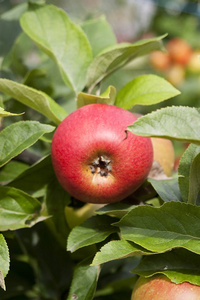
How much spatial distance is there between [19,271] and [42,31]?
49cm

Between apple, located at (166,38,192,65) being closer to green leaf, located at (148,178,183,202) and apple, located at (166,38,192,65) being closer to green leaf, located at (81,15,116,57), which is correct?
green leaf, located at (81,15,116,57)

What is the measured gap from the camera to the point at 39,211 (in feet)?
2.34

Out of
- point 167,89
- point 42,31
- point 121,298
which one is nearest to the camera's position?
point 167,89

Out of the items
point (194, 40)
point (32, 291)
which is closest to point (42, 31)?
point (32, 291)

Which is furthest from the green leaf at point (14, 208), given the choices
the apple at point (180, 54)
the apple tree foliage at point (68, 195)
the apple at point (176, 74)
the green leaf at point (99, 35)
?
the apple at point (180, 54)

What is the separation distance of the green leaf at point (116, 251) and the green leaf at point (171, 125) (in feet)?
0.53

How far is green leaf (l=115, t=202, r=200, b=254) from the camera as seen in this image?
22.7 inches

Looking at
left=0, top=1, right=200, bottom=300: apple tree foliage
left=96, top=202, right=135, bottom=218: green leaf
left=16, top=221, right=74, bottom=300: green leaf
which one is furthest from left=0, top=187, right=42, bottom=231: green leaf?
left=16, top=221, right=74, bottom=300: green leaf

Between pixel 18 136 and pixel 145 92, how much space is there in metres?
0.22

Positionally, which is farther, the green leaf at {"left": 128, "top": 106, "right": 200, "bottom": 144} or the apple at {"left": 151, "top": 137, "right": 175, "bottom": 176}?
the apple at {"left": 151, "top": 137, "right": 175, "bottom": 176}

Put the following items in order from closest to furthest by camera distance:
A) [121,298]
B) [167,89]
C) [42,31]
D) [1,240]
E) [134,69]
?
[1,240]
[167,89]
[42,31]
[121,298]
[134,69]

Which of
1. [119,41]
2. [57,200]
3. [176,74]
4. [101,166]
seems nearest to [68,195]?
[57,200]

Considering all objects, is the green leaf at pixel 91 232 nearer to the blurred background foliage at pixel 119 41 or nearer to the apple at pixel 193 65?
the blurred background foliage at pixel 119 41

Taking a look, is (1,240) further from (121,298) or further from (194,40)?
(194,40)
